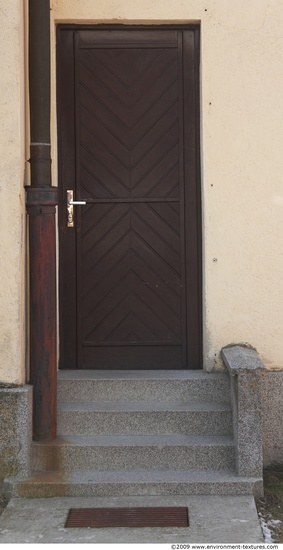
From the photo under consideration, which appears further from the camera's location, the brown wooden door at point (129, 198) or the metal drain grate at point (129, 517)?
the brown wooden door at point (129, 198)

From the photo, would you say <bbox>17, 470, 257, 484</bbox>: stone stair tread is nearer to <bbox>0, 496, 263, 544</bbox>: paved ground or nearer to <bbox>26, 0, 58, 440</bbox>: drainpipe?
<bbox>0, 496, 263, 544</bbox>: paved ground

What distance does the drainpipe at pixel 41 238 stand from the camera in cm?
602

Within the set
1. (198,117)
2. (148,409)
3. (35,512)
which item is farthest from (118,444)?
(198,117)

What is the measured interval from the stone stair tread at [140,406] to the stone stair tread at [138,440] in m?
0.18

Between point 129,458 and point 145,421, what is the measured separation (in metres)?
0.33

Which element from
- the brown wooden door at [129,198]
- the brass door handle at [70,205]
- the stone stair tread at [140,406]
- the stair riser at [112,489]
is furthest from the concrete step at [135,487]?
the brass door handle at [70,205]

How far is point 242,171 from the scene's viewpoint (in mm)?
6570

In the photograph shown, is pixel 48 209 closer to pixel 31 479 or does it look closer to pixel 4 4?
pixel 4 4

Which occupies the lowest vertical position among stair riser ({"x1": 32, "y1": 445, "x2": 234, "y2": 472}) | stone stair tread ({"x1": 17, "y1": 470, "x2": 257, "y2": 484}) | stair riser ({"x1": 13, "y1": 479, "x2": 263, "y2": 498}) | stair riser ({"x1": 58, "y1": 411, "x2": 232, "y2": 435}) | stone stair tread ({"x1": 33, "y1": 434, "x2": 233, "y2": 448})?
stair riser ({"x1": 13, "y1": 479, "x2": 263, "y2": 498})

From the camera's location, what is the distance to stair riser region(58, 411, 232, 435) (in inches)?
241

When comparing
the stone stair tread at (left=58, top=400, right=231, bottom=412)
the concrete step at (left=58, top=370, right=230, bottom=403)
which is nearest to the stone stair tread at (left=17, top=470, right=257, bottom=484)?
the stone stair tread at (left=58, top=400, right=231, bottom=412)

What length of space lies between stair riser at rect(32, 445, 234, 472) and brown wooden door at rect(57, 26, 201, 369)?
3.50ft

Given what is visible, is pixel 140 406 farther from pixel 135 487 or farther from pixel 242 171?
pixel 242 171

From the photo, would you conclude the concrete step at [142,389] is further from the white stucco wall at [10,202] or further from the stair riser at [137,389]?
the white stucco wall at [10,202]
